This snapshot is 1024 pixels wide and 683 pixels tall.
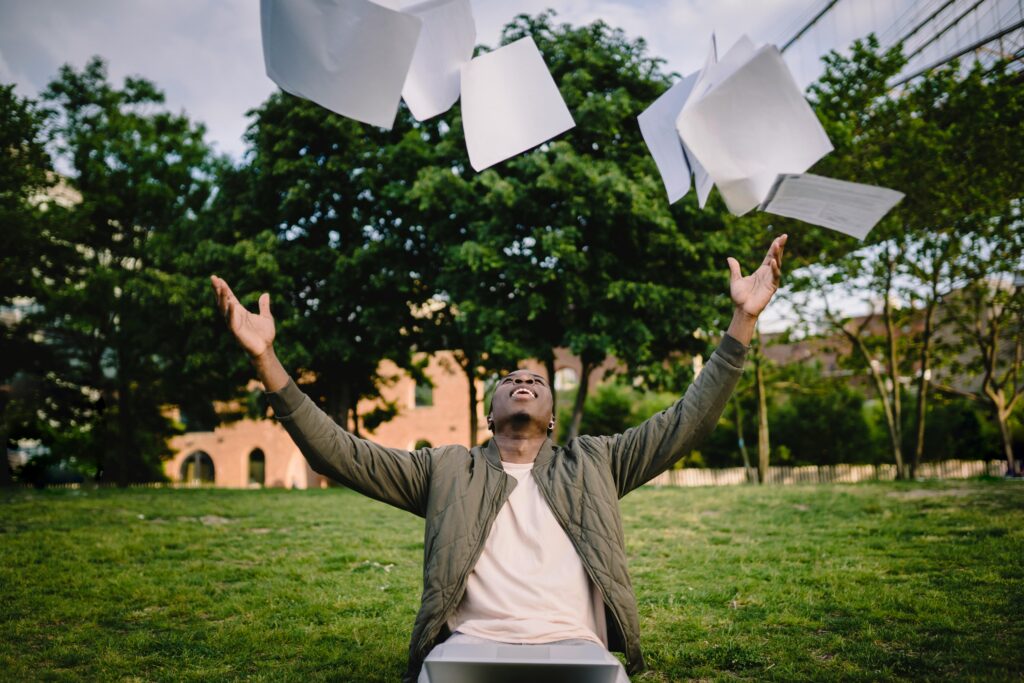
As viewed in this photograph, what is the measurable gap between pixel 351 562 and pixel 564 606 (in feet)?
17.0

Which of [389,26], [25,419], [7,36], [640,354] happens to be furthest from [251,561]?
[25,419]

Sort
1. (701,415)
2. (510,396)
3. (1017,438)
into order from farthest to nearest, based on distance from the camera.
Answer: (1017,438) < (510,396) < (701,415)

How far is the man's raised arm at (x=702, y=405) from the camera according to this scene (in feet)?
10.0

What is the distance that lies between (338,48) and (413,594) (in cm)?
479

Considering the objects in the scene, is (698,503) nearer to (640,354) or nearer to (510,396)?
(640,354)

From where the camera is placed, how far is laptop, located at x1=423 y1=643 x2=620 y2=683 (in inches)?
89.0

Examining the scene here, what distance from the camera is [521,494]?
319cm

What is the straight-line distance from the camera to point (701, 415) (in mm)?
3096

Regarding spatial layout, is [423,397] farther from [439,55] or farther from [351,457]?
[439,55]

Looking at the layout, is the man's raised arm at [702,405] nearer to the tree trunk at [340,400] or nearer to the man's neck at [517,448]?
the man's neck at [517,448]

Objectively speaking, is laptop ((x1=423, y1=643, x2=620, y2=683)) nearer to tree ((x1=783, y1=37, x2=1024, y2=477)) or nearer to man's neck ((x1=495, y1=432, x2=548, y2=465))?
man's neck ((x1=495, y1=432, x2=548, y2=465))

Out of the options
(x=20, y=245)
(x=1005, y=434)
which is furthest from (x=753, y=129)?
(x=1005, y=434)

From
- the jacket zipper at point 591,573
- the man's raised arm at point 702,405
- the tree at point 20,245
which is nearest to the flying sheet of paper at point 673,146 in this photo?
the man's raised arm at point 702,405

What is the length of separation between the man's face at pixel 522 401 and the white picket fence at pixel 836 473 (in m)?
22.9
